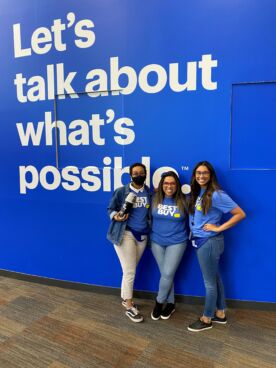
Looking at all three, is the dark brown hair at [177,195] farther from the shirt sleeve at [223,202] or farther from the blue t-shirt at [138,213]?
the shirt sleeve at [223,202]

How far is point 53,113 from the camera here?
3113 mm

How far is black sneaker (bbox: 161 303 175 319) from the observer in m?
2.68

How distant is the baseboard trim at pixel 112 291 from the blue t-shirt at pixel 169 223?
735 mm

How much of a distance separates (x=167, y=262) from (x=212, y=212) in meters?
0.63

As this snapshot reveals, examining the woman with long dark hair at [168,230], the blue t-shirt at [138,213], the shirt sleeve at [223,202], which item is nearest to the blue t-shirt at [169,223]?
the woman with long dark hair at [168,230]

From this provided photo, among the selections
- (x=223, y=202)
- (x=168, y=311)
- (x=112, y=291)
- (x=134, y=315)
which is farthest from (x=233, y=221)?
(x=112, y=291)

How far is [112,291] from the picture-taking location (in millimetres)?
3141

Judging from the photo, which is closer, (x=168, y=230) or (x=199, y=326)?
(x=199, y=326)

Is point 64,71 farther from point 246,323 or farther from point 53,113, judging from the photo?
point 246,323

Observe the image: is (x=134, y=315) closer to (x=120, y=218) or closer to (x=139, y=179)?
(x=120, y=218)

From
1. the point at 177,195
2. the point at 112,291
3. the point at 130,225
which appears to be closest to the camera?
the point at 177,195

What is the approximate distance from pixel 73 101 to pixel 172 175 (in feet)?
4.49

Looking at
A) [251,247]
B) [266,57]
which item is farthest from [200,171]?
[266,57]

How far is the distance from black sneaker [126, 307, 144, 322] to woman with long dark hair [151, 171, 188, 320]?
13 centimetres
